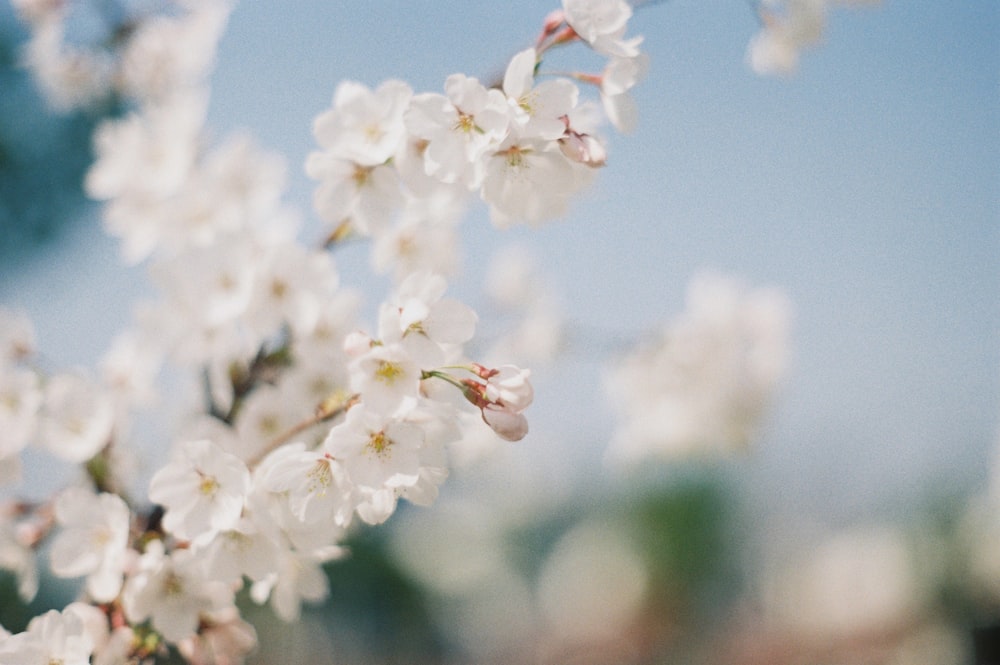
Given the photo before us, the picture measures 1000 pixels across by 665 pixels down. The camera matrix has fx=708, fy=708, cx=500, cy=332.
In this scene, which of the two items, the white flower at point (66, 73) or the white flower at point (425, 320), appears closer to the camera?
the white flower at point (425, 320)

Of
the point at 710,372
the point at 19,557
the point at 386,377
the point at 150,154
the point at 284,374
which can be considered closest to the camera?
the point at 386,377

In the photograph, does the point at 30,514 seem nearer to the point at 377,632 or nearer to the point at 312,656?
the point at 312,656

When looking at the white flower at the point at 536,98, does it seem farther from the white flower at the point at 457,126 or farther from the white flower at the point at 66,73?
the white flower at the point at 66,73

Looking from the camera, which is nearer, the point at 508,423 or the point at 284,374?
the point at 508,423

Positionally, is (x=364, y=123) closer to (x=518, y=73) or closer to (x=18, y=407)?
(x=518, y=73)

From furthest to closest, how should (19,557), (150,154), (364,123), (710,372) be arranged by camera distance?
(710,372), (150,154), (19,557), (364,123)

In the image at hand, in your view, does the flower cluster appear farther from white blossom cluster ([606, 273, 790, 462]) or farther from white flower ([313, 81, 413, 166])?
white blossom cluster ([606, 273, 790, 462])

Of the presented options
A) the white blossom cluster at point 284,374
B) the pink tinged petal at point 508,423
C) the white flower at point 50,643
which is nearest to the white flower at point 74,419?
the white blossom cluster at point 284,374

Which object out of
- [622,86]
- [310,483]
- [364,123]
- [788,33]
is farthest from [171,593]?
[788,33]
